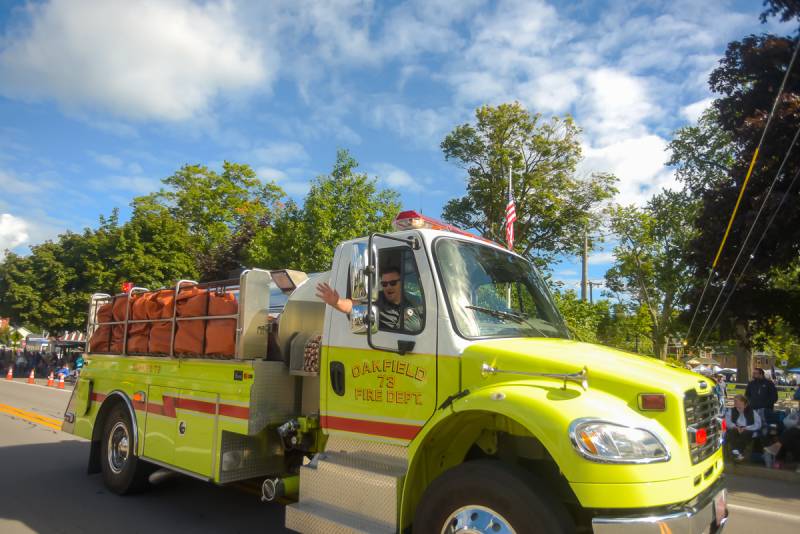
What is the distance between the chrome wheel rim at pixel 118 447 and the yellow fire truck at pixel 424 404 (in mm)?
445

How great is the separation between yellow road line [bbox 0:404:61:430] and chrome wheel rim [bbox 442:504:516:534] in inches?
439

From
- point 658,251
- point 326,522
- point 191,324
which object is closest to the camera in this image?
point 326,522

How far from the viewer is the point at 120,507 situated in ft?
19.5

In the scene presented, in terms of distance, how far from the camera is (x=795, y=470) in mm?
8891

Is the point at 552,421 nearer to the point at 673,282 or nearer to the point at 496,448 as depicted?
the point at 496,448

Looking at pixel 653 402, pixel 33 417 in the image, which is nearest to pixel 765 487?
pixel 653 402

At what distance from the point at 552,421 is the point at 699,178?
22287 millimetres

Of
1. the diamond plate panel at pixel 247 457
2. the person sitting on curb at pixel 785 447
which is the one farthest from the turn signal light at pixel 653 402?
the person sitting on curb at pixel 785 447

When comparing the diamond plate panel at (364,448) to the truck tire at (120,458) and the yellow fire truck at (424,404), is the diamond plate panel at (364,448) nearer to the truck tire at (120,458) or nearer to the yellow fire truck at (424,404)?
the yellow fire truck at (424,404)

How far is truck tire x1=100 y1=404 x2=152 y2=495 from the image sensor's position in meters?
6.23

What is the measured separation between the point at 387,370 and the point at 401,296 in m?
0.52

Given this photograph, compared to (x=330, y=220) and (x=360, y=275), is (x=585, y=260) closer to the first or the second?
(x=330, y=220)

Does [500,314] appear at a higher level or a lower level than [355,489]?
higher

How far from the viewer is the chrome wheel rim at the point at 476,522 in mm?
3051
